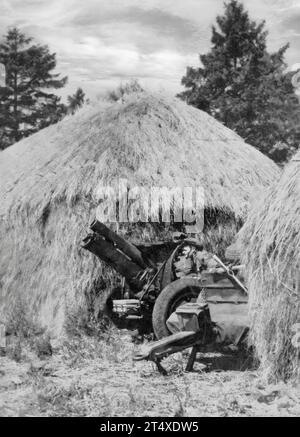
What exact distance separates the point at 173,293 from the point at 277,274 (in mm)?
2066

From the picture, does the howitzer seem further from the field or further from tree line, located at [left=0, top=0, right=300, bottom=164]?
tree line, located at [left=0, top=0, right=300, bottom=164]

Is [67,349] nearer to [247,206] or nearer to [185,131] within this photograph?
[247,206]

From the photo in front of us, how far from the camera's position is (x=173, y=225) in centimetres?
1068

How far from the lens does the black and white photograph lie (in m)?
7.01

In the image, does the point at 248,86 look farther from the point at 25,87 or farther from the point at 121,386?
the point at 121,386

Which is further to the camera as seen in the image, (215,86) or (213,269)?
(215,86)

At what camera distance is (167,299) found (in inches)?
345

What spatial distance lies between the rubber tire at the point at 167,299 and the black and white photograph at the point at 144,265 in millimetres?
20

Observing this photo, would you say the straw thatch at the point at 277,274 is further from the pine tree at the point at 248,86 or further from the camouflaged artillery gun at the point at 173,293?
the pine tree at the point at 248,86

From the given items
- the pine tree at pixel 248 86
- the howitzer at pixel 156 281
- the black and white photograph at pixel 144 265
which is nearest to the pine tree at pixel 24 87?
the pine tree at pixel 248 86

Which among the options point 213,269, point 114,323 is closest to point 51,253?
point 114,323
